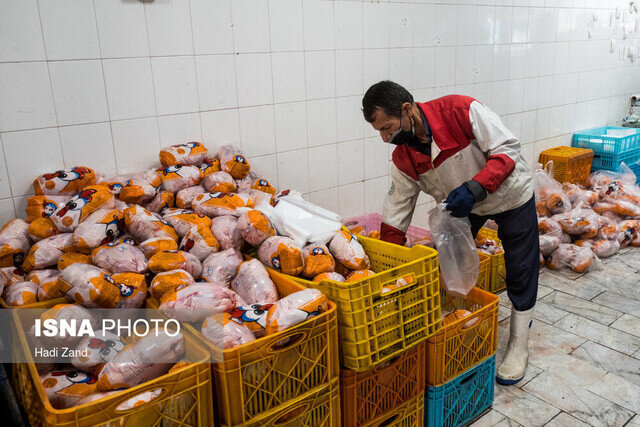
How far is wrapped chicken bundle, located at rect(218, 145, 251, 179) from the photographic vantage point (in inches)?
114

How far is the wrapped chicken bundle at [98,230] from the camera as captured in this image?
226 centimetres

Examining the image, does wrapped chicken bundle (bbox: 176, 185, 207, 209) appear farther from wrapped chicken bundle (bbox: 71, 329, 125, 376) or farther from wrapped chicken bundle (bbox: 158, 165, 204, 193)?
wrapped chicken bundle (bbox: 71, 329, 125, 376)

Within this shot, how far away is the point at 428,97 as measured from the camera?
4.19m

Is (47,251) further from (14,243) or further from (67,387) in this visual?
(67,387)

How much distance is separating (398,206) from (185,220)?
1093mm

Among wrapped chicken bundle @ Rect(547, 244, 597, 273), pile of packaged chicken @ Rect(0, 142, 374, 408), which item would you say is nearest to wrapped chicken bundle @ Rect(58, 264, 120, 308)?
pile of packaged chicken @ Rect(0, 142, 374, 408)

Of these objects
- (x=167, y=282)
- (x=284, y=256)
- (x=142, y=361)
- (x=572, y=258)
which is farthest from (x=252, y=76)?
(x=572, y=258)

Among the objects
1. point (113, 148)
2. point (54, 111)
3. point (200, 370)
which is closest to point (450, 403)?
point (200, 370)

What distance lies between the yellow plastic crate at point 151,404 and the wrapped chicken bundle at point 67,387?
0.20 feet

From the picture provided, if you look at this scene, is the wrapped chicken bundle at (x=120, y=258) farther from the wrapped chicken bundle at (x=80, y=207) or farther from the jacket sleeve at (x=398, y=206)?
the jacket sleeve at (x=398, y=206)

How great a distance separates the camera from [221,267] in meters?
2.27

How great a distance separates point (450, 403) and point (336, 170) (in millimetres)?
1874

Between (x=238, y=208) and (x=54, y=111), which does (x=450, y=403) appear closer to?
(x=238, y=208)

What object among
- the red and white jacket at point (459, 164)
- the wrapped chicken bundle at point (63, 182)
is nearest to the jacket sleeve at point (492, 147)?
the red and white jacket at point (459, 164)
